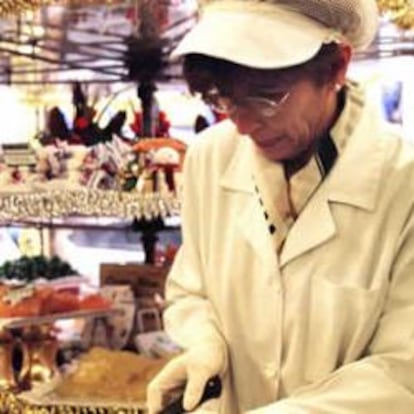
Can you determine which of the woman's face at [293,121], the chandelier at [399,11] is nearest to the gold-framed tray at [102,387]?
the chandelier at [399,11]

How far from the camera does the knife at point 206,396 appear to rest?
144cm

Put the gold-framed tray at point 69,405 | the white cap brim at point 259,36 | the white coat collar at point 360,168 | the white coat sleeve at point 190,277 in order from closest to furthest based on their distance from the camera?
the white cap brim at point 259,36, the white coat collar at point 360,168, the white coat sleeve at point 190,277, the gold-framed tray at point 69,405

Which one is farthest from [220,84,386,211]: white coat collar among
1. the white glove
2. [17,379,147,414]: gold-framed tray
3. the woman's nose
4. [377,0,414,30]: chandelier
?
[17,379,147,414]: gold-framed tray

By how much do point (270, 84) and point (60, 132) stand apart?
128 centimetres

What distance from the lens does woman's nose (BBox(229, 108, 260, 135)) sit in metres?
1.29

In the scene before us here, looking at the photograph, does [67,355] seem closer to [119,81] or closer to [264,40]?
Answer: [119,81]

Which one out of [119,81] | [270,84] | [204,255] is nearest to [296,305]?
[204,255]

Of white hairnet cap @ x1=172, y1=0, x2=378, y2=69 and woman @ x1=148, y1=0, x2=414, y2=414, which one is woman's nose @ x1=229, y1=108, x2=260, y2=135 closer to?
woman @ x1=148, y1=0, x2=414, y2=414

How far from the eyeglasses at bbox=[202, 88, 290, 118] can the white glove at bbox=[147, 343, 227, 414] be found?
14.8 inches

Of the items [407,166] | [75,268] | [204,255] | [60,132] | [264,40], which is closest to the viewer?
[264,40]

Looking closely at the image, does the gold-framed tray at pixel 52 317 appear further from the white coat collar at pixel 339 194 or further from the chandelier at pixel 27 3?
the white coat collar at pixel 339 194

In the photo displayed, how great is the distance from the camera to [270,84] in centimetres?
125

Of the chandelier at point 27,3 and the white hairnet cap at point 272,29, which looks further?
the chandelier at point 27,3

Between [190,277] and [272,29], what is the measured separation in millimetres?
505
